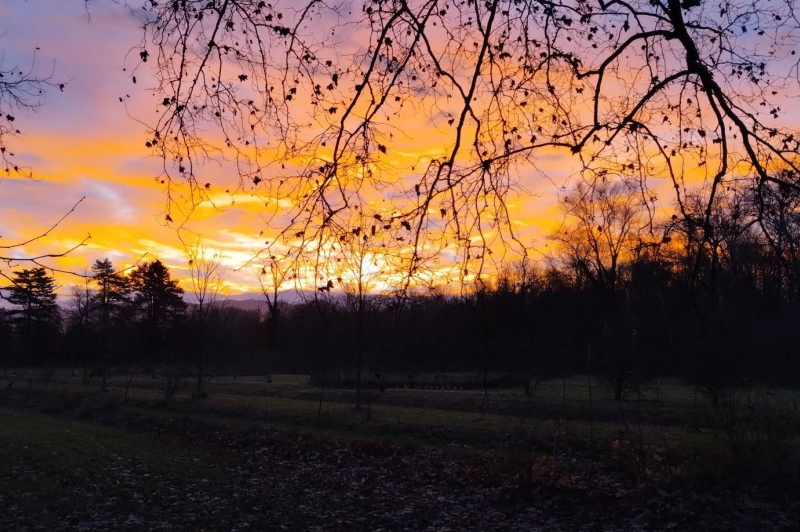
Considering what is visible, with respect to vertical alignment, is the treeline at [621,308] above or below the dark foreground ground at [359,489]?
above

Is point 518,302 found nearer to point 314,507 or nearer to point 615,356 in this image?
point 314,507

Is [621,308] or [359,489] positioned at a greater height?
[621,308]

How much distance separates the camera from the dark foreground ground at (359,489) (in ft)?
34.1

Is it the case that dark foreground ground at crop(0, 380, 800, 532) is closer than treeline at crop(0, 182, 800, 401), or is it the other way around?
treeline at crop(0, 182, 800, 401)

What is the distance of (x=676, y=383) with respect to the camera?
103 ft

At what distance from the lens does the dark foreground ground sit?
1041 centimetres

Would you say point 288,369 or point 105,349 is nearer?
point 105,349

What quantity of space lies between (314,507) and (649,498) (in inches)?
240

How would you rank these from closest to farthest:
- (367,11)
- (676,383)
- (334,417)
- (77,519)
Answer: (367,11) < (77,519) < (334,417) < (676,383)

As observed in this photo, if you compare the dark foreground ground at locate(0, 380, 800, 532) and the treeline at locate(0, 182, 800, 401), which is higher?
the treeline at locate(0, 182, 800, 401)

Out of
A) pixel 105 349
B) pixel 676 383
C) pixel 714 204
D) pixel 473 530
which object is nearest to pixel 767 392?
pixel 473 530

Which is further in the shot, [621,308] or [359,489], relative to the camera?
[359,489]

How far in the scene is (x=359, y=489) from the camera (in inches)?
545

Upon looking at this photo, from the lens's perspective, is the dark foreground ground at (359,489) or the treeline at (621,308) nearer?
the treeline at (621,308)
